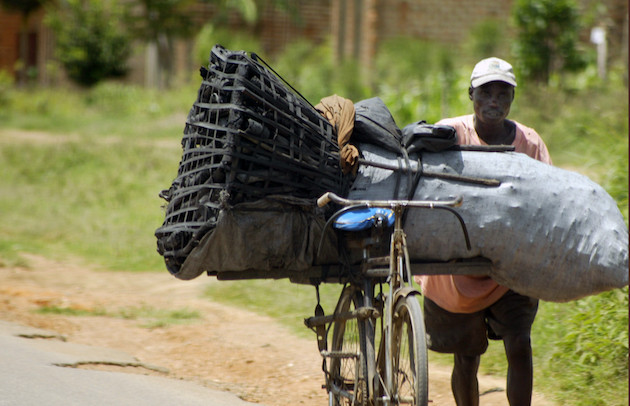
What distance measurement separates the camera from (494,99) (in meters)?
4.02

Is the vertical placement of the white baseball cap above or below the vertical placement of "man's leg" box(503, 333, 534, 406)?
above

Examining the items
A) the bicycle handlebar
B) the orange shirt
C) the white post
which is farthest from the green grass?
the white post

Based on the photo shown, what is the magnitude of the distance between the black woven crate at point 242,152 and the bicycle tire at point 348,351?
61 cm

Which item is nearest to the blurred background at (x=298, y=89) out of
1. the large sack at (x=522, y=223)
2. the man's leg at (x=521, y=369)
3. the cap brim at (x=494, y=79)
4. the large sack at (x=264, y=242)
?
the man's leg at (x=521, y=369)

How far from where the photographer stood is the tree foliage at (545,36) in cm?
1342

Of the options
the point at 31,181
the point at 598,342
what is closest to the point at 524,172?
the point at 598,342

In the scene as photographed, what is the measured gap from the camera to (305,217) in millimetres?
3705

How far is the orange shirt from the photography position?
13.2 feet

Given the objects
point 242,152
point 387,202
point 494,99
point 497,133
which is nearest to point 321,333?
point 387,202

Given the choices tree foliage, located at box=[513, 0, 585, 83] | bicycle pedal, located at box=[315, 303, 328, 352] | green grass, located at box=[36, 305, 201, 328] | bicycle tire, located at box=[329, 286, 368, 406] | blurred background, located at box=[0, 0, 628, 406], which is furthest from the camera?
tree foliage, located at box=[513, 0, 585, 83]

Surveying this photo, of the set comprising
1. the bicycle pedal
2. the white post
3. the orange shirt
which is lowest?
the bicycle pedal

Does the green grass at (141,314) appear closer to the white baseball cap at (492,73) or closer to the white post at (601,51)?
the white baseball cap at (492,73)

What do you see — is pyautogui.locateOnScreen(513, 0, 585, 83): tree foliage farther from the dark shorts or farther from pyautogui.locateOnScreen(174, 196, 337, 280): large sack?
pyautogui.locateOnScreen(174, 196, 337, 280): large sack

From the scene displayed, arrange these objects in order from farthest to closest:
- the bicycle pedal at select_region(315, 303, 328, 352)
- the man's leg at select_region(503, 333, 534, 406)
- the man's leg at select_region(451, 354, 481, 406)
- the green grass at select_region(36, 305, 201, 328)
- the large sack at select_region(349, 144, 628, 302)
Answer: the green grass at select_region(36, 305, 201, 328) < the man's leg at select_region(451, 354, 481, 406) < the bicycle pedal at select_region(315, 303, 328, 352) < the man's leg at select_region(503, 333, 534, 406) < the large sack at select_region(349, 144, 628, 302)
